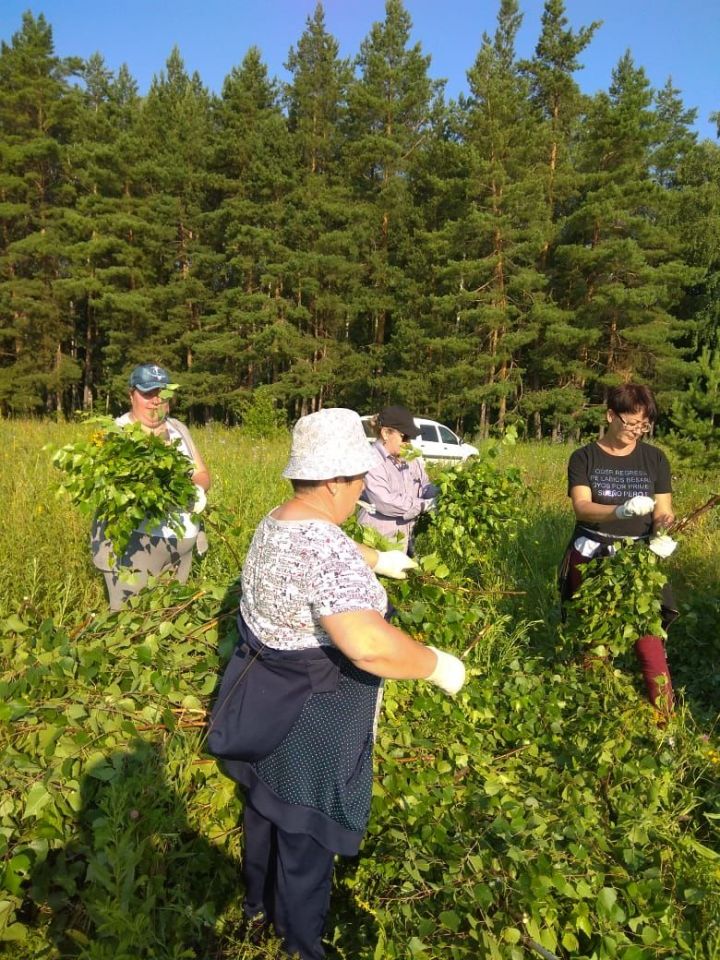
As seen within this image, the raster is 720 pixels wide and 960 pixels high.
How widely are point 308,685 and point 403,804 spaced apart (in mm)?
795

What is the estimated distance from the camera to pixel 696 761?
252 centimetres

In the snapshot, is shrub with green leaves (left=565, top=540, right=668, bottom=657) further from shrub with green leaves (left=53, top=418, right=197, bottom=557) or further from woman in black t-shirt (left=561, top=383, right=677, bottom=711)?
shrub with green leaves (left=53, top=418, right=197, bottom=557)

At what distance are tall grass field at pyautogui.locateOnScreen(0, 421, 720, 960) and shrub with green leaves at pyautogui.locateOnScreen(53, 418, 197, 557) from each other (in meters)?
0.38

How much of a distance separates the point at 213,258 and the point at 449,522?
2145 centimetres

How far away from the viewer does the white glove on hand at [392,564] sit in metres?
2.33

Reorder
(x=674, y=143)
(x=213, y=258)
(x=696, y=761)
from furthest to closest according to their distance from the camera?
(x=213, y=258) → (x=674, y=143) → (x=696, y=761)

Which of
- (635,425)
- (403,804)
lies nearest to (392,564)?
(403,804)

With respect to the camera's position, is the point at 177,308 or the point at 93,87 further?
the point at 93,87

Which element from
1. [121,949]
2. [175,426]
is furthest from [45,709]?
[175,426]

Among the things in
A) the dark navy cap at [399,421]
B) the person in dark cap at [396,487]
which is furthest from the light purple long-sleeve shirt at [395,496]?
the dark navy cap at [399,421]

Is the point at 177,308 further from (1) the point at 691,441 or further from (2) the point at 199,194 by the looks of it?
(1) the point at 691,441

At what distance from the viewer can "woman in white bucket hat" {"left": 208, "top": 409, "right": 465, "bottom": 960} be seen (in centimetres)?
151

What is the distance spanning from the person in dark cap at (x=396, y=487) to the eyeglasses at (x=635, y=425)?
1.04 metres

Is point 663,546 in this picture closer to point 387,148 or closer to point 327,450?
point 327,450
